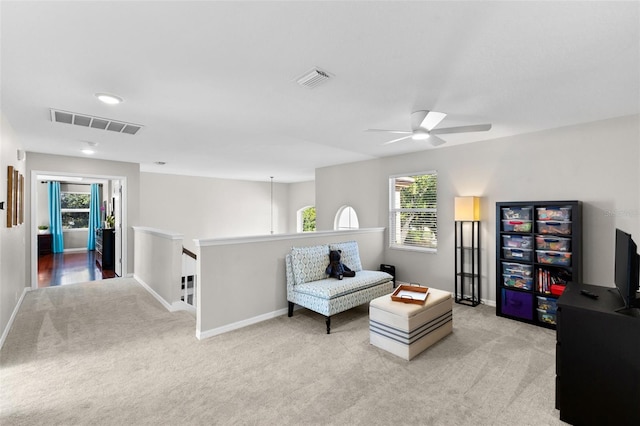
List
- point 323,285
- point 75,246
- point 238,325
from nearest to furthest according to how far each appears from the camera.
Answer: point 238,325 → point 323,285 → point 75,246

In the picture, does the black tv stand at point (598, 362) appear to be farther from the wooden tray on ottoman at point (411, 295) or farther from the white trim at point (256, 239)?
the white trim at point (256, 239)

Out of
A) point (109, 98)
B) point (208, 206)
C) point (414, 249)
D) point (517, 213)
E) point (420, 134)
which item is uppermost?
point (109, 98)

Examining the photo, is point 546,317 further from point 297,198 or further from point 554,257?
point 297,198

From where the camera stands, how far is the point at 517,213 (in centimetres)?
398

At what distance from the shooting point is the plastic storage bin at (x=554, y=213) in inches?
141

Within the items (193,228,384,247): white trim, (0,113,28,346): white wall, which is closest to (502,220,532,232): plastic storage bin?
(193,228,384,247): white trim

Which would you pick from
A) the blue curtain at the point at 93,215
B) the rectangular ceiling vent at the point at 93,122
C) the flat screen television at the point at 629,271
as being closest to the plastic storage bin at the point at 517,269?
the flat screen television at the point at 629,271

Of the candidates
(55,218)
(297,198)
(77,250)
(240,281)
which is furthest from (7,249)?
(77,250)

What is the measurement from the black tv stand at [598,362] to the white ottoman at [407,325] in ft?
3.57

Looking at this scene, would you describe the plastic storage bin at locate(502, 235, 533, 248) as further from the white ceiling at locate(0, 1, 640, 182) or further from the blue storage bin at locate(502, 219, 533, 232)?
the white ceiling at locate(0, 1, 640, 182)

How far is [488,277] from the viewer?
14.6ft

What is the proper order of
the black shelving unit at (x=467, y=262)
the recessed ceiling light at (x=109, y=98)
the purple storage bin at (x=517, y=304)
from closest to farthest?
the recessed ceiling light at (x=109, y=98)
the purple storage bin at (x=517, y=304)
the black shelving unit at (x=467, y=262)

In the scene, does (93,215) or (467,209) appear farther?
(93,215)

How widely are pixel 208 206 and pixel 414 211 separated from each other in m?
6.22
